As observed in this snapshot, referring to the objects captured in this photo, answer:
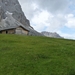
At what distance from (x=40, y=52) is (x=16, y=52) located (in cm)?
414

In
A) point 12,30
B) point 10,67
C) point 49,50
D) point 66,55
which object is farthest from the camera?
point 12,30

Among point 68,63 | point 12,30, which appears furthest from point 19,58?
point 12,30

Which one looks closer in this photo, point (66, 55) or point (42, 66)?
point (42, 66)

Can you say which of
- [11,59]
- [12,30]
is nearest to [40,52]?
[11,59]

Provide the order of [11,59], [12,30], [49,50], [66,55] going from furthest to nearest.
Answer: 1. [12,30]
2. [49,50]
3. [66,55]
4. [11,59]

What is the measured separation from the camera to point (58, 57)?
4091 cm

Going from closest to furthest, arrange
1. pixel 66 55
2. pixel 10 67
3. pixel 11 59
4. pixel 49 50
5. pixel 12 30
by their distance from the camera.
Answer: pixel 10 67 → pixel 11 59 → pixel 66 55 → pixel 49 50 → pixel 12 30

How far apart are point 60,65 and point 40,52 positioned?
27.2 ft

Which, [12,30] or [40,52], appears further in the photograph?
[12,30]

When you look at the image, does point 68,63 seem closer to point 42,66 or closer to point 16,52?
point 42,66

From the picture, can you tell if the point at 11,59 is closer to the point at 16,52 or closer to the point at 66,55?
the point at 16,52

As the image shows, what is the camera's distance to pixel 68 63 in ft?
123

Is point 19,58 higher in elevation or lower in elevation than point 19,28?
lower

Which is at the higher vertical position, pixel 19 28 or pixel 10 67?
pixel 19 28
